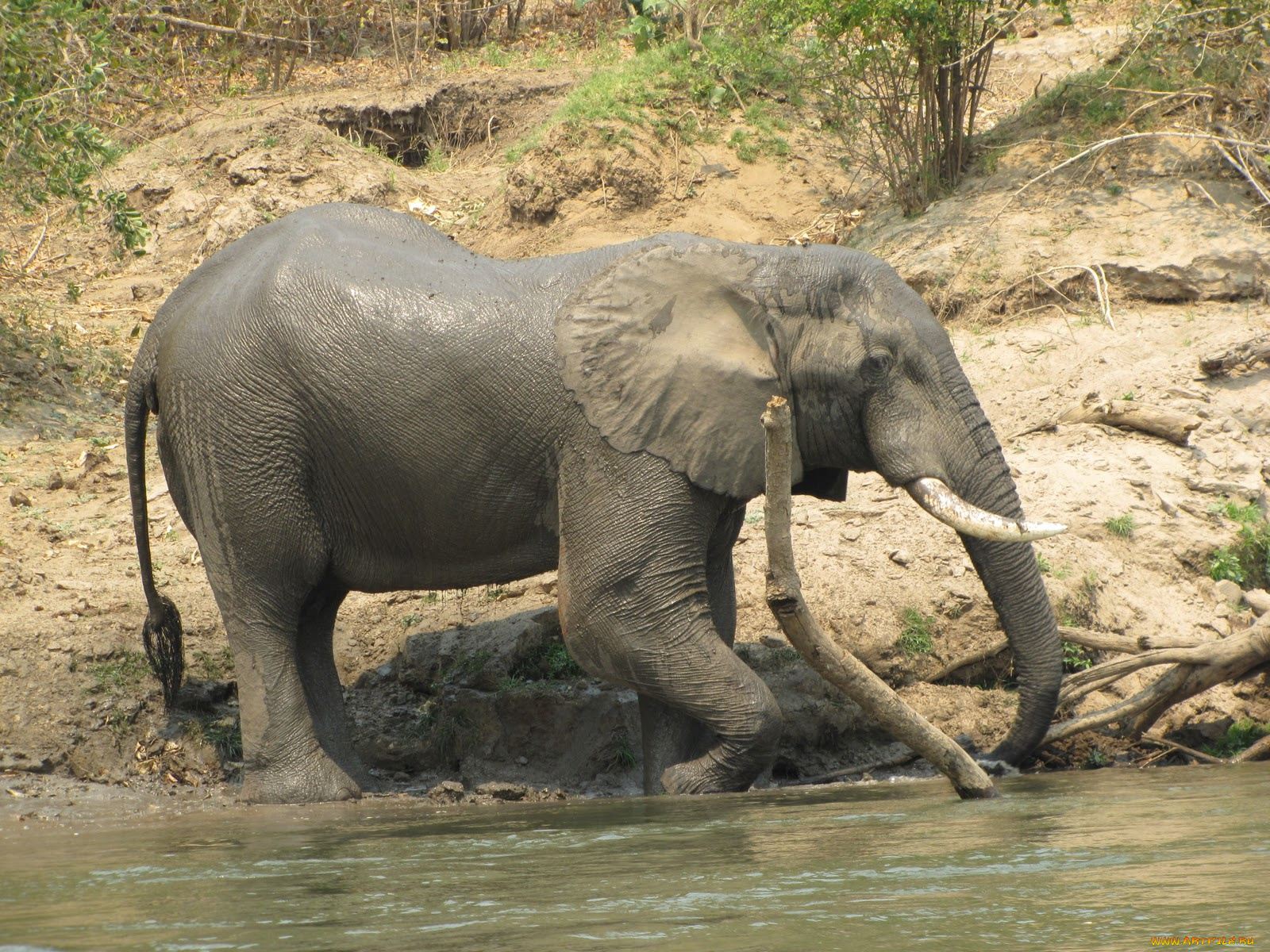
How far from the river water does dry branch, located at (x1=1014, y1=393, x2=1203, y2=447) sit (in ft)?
12.0

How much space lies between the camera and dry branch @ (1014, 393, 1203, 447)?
10047 mm

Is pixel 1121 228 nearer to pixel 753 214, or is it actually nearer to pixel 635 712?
pixel 753 214

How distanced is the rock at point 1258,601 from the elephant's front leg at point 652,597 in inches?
120

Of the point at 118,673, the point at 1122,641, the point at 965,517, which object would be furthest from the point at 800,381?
the point at 118,673

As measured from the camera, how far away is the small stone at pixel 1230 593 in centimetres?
894

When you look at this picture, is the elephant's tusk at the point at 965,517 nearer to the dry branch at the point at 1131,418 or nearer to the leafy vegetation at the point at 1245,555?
the leafy vegetation at the point at 1245,555

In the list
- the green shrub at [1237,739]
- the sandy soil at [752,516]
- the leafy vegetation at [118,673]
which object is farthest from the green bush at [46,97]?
the green shrub at [1237,739]

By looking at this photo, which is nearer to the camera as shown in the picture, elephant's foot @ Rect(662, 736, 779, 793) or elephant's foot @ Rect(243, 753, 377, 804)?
elephant's foot @ Rect(662, 736, 779, 793)

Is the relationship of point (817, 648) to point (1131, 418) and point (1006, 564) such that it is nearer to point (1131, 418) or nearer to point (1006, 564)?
point (1006, 564)

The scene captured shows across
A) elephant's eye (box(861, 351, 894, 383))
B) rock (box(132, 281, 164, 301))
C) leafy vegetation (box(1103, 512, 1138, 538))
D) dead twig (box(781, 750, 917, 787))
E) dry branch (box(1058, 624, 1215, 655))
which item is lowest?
dead twig (box(781, 750, 917, 787))

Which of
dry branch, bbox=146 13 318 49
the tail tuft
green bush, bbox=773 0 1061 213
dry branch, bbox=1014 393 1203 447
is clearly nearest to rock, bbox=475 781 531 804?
the tail tuft

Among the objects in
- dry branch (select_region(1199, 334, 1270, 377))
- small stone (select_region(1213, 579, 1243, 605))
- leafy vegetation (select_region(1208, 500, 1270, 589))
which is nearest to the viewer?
small stone (select_region(1213, 579, 1243, 605))

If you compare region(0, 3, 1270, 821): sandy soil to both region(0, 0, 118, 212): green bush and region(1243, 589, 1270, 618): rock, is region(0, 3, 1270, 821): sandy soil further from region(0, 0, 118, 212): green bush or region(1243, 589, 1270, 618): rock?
region(0, 0, 118, 212): green bush

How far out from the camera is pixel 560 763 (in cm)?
785
